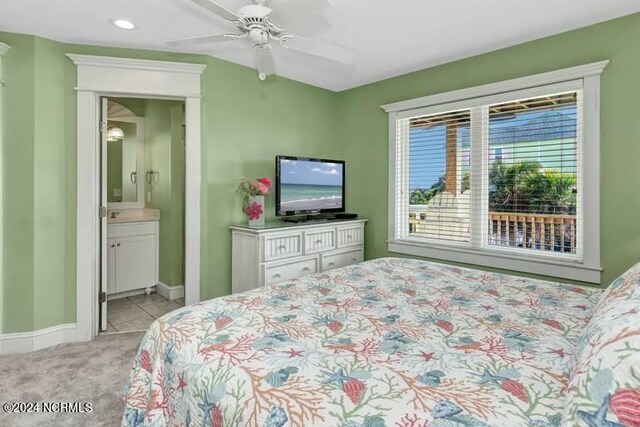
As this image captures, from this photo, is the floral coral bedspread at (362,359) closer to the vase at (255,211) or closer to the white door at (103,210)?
the vase at (255,211)

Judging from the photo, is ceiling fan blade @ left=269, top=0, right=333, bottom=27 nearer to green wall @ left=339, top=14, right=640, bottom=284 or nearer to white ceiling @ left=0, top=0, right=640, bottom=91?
white ceiling @ left=0, top=0, right=640, bottom=91

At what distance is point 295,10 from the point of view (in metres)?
1.79

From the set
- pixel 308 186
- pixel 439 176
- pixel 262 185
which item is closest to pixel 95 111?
pixel 262 185

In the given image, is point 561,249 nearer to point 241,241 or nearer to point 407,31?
point 407,31

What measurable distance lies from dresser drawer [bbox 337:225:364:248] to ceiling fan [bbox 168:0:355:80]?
6.00ft

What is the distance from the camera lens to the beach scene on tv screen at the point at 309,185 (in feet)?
11.4

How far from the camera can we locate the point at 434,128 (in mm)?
3537

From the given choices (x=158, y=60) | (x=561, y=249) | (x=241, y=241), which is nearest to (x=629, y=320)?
(x=561, y=249)

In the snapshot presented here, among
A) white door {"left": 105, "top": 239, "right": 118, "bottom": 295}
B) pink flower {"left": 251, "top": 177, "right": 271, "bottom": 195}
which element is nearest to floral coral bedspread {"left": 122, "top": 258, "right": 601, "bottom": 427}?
pink flower {"left": 251, "top": 177, "right": 271, "bottom": 195}

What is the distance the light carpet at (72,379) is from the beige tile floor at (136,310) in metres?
0.31

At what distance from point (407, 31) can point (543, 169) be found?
1.55m

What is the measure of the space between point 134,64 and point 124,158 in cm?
179

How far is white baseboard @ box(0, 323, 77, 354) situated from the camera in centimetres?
270

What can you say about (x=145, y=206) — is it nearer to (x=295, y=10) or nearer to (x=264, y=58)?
(x=264, y=58)
